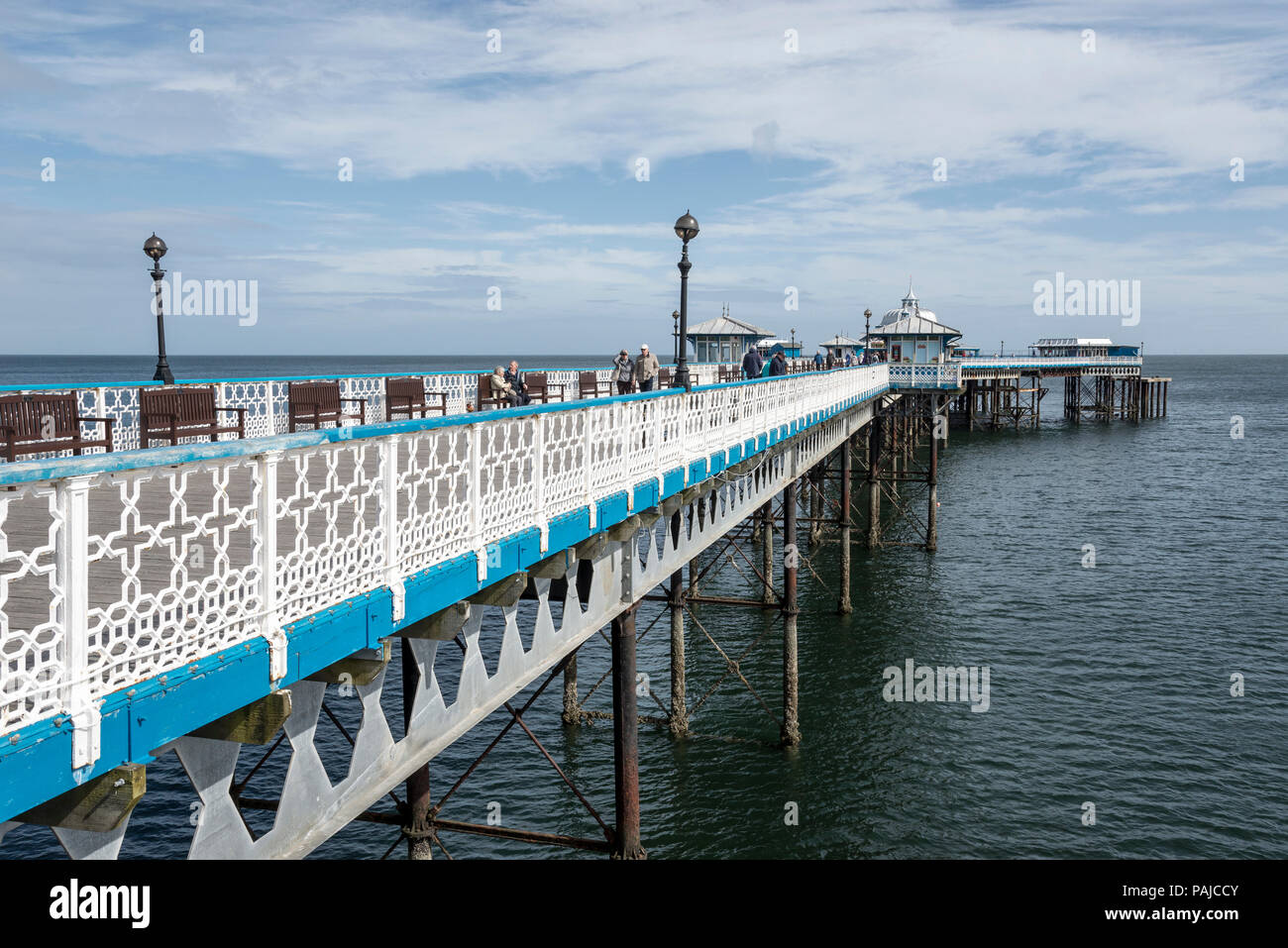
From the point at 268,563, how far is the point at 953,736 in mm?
17026

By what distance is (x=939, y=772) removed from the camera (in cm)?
1795

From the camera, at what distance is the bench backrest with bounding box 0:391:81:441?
9961 mm

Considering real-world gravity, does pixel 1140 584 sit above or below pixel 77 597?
below

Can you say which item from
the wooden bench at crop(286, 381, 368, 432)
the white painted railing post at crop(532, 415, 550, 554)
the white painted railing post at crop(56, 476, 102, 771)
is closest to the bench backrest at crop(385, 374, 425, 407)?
the wooden bench at crop(286, 381, 368, 432)

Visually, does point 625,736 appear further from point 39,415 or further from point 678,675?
point 678,675

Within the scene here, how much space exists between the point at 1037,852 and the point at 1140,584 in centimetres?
1754

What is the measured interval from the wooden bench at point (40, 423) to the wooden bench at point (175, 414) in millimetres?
783

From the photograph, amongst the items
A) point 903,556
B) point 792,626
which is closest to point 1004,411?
point 903,556

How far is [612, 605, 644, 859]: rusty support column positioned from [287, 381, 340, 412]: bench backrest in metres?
6.13

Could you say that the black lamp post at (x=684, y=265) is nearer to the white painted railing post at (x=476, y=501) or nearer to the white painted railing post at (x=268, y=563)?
the white painted railing post at (x=476, y=501)

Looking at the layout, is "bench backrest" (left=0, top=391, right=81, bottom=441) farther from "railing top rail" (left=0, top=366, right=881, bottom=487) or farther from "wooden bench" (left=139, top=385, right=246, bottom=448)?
"railing top rail" (left=0, top=366, right=881, bottom=487)

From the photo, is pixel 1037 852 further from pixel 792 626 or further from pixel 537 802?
pixel 537 802
